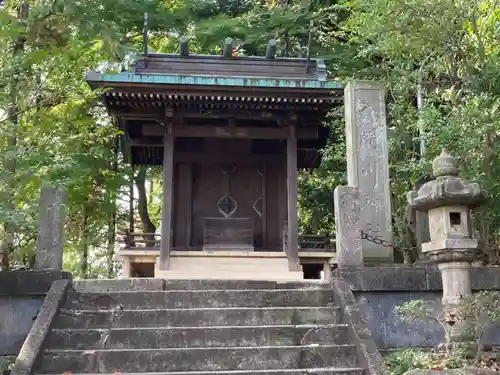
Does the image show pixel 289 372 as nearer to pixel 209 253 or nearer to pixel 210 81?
pixel 210 81

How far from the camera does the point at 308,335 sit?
6.27 meters

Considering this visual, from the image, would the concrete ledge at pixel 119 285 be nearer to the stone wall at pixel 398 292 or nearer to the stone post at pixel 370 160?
the stone wall at pixel 398 292

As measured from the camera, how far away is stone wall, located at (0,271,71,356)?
6684 mm

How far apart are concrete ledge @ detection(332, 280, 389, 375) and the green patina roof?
5.45m

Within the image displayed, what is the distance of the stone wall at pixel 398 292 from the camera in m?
6.67

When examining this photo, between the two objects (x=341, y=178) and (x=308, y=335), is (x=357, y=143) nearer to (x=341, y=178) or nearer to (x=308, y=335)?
(x=308, y=335)

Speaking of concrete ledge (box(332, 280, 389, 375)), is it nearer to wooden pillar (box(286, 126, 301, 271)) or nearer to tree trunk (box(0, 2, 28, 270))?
tree trunk (box(0, 2, 28, 270))

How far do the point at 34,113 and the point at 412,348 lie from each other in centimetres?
727

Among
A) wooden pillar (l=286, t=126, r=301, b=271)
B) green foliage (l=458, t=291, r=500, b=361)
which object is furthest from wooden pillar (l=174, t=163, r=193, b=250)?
green foliage (l=458, t=291, r=500, b=361)

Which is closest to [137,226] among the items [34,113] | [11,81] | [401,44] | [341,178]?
[341,178]

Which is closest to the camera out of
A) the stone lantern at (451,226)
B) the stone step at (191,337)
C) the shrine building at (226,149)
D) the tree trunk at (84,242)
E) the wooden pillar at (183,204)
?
the stone lantern at (451,226)

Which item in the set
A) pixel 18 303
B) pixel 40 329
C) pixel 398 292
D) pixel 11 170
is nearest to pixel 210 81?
pixel 11 170

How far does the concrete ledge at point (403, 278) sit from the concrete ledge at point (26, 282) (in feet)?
12.5

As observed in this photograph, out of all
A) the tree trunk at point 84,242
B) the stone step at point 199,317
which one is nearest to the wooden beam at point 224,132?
the tree trunk at point 84,242
